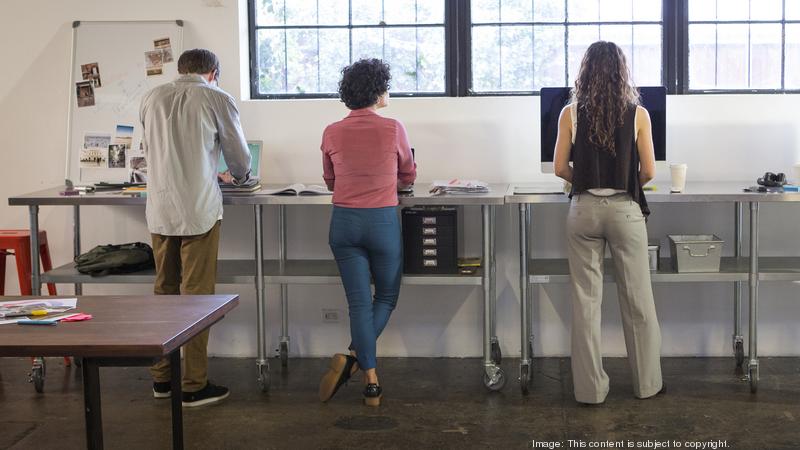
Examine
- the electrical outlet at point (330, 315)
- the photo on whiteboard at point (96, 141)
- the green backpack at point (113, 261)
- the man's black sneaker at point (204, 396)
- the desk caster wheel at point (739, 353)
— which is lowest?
the man's black sneaker at point (204, 396)

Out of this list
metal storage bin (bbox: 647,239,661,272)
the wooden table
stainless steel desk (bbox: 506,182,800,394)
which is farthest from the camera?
metal storage bin (bbox: 647,239,661,272)

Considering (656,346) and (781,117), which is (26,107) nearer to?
(656,346)

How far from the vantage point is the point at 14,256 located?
18.9 ft

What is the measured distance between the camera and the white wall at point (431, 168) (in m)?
5.37

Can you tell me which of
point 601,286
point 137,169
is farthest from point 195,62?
point 601,286

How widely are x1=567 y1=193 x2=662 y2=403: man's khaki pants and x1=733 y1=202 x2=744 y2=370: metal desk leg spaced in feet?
2.85

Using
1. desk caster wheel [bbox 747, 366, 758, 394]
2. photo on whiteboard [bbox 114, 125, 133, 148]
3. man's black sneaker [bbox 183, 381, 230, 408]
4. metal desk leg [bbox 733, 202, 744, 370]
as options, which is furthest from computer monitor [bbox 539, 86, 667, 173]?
photo on whiteboard [bbox 114, 125, 133, 148]

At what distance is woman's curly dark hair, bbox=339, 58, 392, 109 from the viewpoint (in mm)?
4484

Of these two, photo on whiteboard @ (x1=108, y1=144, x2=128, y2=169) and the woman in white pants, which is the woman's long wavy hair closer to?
the woman in white pants

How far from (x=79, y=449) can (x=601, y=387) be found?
2221 millimetres

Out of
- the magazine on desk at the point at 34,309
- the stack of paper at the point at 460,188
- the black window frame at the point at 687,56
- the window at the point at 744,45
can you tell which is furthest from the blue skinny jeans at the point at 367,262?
the window at the point at 744,45

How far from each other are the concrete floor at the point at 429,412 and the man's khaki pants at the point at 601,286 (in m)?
0.14

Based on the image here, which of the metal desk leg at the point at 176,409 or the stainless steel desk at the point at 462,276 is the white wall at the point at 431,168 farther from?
the metal desk leg at the point at 176,409

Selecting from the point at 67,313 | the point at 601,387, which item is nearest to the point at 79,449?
the point at 67,313
